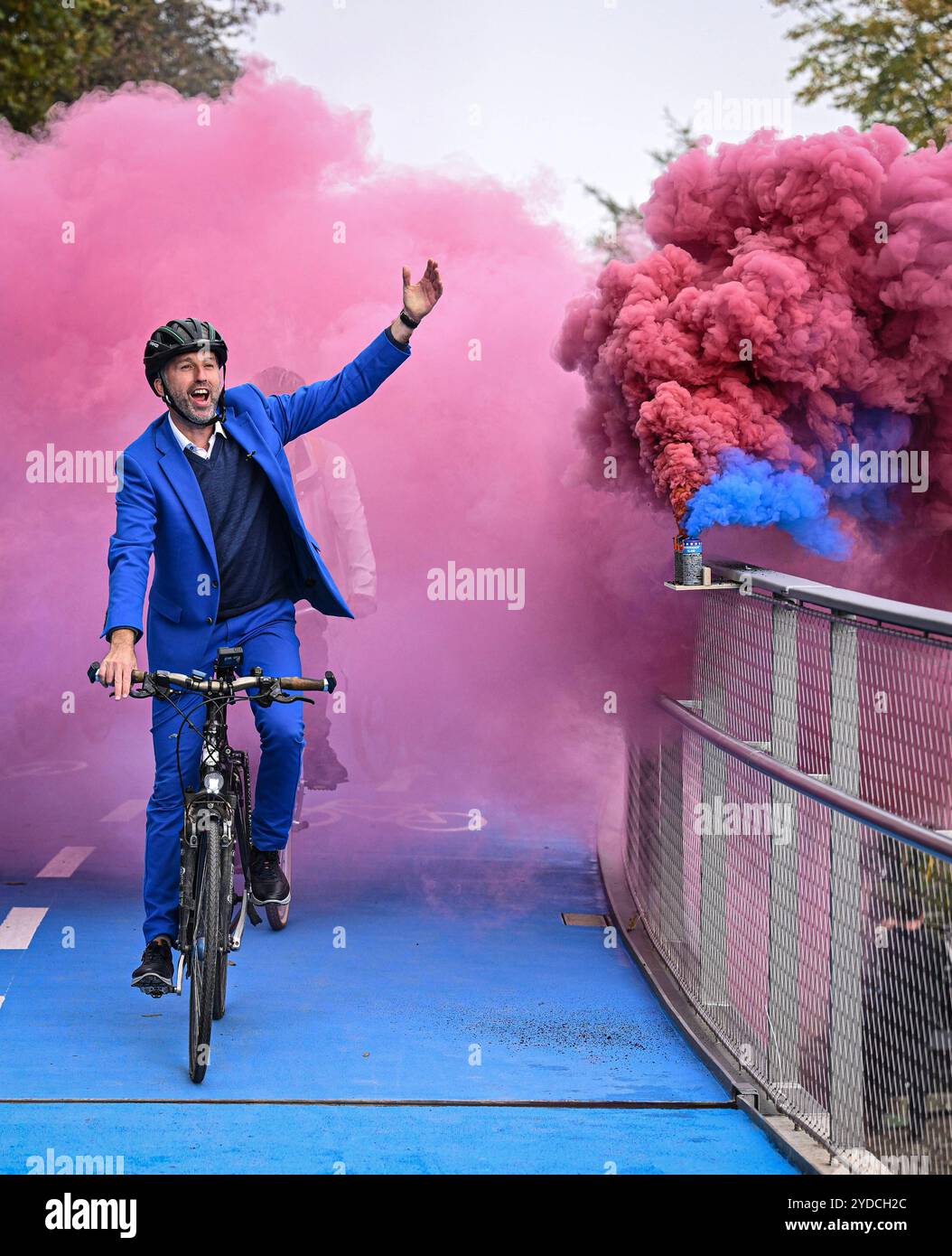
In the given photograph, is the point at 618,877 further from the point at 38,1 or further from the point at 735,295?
the point at 38,1

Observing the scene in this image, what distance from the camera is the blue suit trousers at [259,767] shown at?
18.5 feet

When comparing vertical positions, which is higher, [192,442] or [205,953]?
[192,442]

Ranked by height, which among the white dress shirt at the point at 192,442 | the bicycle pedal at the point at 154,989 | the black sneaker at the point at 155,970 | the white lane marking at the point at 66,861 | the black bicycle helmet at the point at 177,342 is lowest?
the white lane marking at the point at 66,861

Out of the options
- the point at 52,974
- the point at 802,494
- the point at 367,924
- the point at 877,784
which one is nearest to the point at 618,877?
the point at 367,924

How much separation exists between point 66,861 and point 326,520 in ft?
7.31

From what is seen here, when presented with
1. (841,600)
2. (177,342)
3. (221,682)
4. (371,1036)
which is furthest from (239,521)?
(841,600)

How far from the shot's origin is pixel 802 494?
6648mm

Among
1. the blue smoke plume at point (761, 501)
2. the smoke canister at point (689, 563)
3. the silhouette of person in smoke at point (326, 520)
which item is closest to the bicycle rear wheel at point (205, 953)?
the smoke canister at point (689, 563)

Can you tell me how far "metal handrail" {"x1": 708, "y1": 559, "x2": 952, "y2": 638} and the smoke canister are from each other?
2.1 inches

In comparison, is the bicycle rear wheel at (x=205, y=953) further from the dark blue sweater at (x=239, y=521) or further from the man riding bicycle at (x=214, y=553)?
the dark blue sweater at (x=239, y=521)

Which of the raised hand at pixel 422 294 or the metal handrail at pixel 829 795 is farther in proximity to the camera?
the raised hand at pixel 422 294

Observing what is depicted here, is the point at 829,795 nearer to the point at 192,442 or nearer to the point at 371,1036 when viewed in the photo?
the point at 371,1036

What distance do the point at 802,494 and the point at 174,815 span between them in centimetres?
272

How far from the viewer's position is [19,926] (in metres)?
7.13
